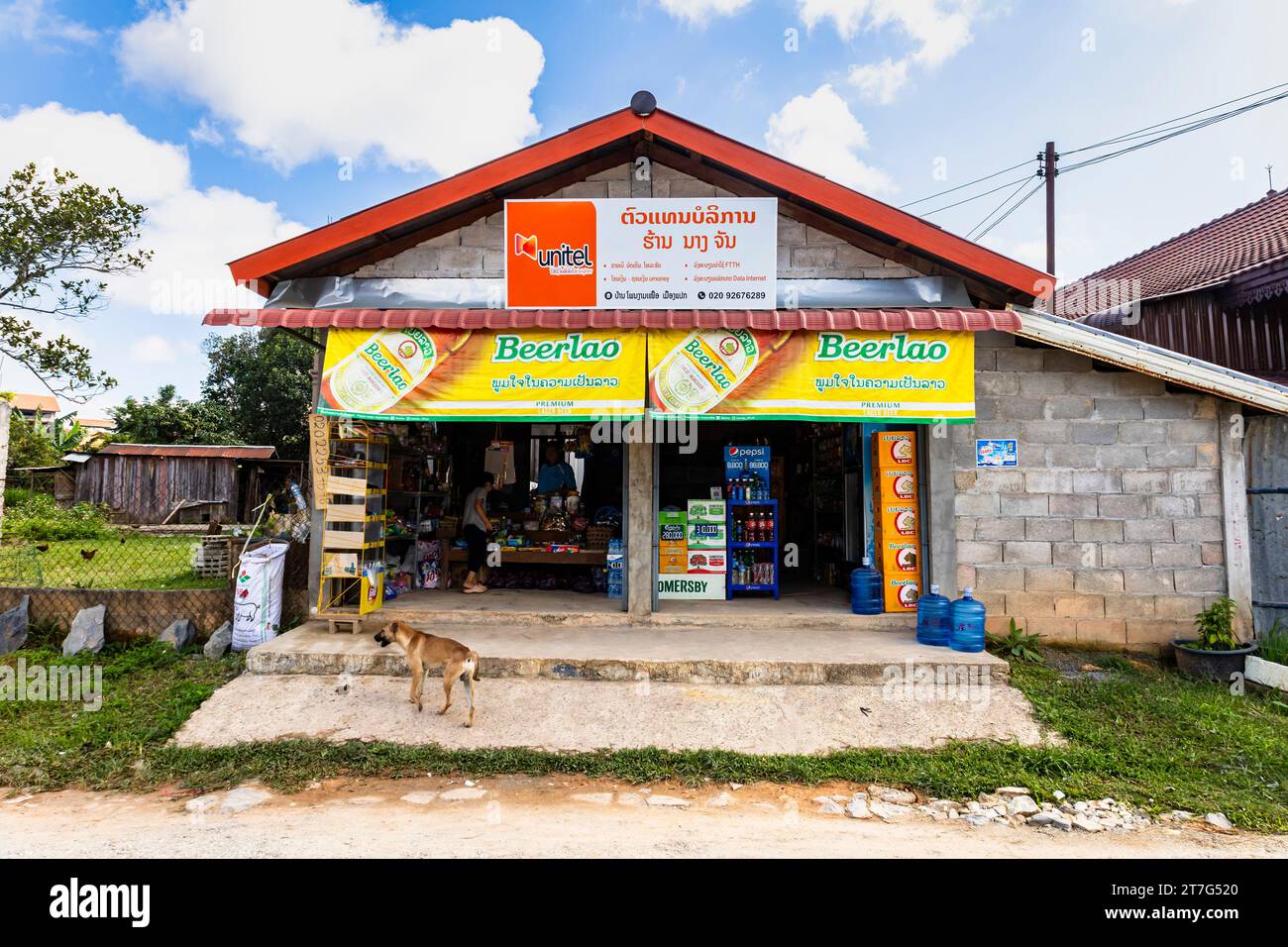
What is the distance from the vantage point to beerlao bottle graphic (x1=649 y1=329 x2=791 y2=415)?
709 centimetres

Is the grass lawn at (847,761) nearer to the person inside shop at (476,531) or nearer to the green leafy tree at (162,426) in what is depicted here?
the person inside shop at (476,531)

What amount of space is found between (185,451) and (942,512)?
24.4 m

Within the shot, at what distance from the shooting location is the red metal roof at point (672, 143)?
7.16 metres

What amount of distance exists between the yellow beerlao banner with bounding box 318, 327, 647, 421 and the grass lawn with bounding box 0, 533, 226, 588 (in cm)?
470

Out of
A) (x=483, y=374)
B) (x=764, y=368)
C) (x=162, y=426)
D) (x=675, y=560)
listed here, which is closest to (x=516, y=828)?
(x=483, y=374)

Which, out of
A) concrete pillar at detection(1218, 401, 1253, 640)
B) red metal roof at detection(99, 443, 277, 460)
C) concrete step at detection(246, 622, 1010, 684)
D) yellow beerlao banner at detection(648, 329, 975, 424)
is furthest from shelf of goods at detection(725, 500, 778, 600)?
red metal roof at detection(99, 443, 277, 460)

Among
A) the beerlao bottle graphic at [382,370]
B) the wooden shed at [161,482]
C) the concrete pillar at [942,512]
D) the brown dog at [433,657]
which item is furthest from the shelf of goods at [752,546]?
the wooden shed at [161,482]

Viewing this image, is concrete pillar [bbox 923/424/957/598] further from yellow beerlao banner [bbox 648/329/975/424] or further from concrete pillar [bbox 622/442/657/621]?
concrete pillar [bbox 622/442/657/621]

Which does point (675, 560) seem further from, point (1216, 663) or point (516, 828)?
point (1216, 663)

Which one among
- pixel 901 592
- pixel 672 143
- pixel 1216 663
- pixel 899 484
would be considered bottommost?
pixel 1216 663

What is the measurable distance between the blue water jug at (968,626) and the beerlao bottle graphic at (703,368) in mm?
3361

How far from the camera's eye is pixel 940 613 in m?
7.16
